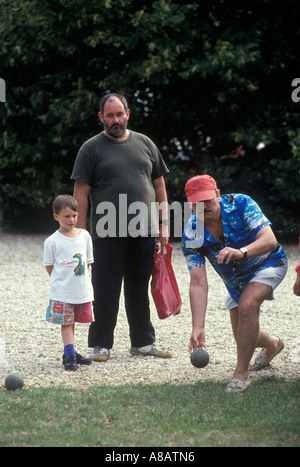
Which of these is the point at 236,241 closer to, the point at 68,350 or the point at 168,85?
the point at 68,350

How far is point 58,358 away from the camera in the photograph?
5.71 metres

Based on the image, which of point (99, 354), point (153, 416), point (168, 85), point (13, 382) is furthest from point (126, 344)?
point (168, 85)

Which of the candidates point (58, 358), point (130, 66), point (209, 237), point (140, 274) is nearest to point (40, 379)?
point (58, 358)

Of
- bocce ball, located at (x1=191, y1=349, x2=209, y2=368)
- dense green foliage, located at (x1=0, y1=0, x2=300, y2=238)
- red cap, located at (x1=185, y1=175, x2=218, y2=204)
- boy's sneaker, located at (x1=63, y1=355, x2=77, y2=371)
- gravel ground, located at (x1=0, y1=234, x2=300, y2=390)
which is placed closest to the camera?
red cap, located at (x1=185, y1=175, x2=218, y2=204)

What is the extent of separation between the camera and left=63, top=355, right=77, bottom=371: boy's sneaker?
5.32 meters

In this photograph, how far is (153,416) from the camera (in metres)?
4.15

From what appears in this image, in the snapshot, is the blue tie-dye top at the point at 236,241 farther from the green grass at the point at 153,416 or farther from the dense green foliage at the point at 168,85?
the dense green foliage at the point at 168,85

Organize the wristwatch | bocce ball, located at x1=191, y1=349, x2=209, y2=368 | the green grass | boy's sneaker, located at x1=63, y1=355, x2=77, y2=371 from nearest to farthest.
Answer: the green grass
the wristwatch
bocce ball, located at x1=191, y1=349, x2=209, y2=368
boy's sneaker, located at x1=63, y1=355, x2=77, y2=371

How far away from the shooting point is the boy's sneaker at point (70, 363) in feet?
17.4

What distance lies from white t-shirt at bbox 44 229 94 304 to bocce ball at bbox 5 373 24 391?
756mm

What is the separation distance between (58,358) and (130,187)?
1.45m

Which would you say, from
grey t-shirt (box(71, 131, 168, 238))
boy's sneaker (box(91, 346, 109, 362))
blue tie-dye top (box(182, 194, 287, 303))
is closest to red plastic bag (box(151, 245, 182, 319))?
grey t-shirt (box(71, 131, 168, 238))

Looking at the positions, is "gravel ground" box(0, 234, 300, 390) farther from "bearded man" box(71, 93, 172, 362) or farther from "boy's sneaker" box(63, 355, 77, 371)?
"bearded man" box(71, 93, 172, 362)
